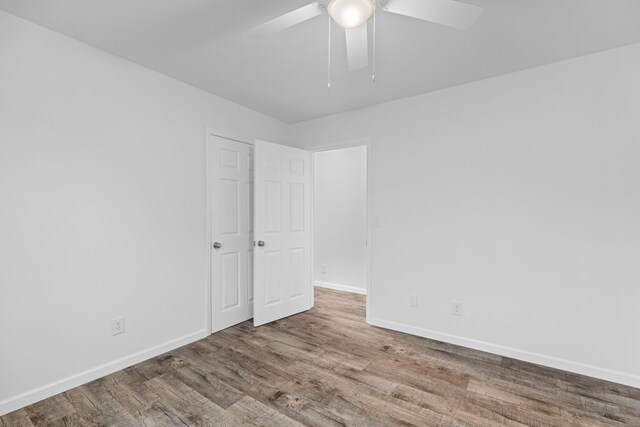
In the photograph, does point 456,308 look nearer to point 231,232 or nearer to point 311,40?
point 231,232

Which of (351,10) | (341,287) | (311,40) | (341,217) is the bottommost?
(341,287)

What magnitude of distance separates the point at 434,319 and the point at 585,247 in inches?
53.7

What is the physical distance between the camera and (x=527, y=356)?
2570 mm

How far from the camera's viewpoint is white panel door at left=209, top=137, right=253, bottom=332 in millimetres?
3176

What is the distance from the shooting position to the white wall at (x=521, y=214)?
89.4 inches

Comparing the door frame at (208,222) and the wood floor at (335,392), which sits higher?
the door frame at (208,222)

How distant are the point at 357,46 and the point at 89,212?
85.6 inches

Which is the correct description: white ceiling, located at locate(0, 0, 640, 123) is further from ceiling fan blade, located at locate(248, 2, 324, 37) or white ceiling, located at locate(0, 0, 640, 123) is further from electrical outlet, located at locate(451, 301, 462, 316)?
electrical outlet, located at locate(451, 301, 462, 316)

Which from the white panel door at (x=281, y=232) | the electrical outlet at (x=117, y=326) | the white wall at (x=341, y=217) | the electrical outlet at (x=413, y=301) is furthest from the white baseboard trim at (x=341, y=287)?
the electrical outlet at (x=117, y=326)

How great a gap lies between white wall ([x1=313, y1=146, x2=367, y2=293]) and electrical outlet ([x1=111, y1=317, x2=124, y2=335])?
9.85ft

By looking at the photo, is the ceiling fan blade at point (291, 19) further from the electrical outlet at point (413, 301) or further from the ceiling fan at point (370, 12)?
the electrical outlet at point (413, 301)

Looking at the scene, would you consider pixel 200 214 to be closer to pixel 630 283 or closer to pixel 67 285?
pixel 67 285

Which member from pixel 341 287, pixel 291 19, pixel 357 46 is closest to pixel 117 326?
pixel 291 19

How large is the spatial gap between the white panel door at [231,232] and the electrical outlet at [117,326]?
0.85 meters
